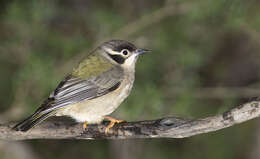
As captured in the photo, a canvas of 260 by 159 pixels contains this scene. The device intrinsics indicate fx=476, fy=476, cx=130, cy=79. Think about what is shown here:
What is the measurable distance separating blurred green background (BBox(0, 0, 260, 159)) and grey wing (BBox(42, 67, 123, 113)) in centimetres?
116

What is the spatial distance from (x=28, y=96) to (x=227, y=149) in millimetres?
3412

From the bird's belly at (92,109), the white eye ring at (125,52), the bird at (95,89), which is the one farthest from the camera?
the white eye ring at (125,52)

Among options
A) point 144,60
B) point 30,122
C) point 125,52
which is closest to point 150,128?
point 30,122

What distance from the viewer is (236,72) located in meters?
9.05

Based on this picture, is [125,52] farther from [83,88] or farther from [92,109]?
[92,109]

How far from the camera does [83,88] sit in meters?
5.03

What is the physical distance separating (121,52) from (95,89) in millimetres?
657

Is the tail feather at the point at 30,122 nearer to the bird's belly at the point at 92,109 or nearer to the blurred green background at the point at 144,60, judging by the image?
the bird's belly at the point at 92,109

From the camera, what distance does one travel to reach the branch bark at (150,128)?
3936mm

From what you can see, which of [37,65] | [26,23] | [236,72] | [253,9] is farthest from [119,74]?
[236,72]

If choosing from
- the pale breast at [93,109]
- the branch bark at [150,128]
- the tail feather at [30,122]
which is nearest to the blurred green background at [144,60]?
the pale breast at [93,109]

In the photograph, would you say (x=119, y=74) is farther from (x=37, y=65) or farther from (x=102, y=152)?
(x=102, y=152)

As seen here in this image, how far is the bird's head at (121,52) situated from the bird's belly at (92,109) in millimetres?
635

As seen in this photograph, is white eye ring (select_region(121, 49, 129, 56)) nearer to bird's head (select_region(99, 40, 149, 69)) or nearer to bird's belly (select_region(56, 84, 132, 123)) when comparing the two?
bird's head (select_region(99, 40, 149, 69))
